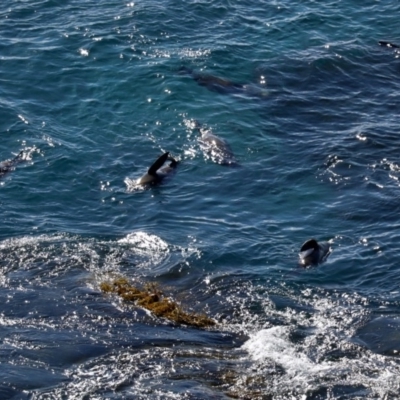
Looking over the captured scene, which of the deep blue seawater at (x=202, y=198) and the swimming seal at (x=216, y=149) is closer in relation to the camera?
the deep blue seawater at (x=202, y=198)

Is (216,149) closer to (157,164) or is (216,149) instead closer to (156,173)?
(156,173)

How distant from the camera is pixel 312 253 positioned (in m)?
18.8

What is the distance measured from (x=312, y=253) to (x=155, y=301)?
146 inches

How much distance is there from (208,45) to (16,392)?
16.2 m

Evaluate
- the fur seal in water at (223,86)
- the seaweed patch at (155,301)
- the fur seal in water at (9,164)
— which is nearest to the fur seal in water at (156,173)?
the fur seal in water at (9,164)

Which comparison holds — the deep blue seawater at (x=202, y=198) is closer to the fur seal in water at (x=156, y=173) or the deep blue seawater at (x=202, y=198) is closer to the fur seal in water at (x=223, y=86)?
the fur seal in water at (x=223, y=86)

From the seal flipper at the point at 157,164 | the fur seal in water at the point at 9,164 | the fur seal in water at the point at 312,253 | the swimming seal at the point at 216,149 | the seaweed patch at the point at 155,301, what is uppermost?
the fur seal in water at the point at 9,164

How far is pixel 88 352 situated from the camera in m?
15.3

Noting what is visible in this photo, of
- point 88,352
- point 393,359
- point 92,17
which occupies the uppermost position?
point 92,17

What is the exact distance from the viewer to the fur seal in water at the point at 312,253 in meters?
18.6

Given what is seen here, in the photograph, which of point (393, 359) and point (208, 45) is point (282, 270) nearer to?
point (393, 359)

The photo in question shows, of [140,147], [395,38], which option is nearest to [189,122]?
[140,147]

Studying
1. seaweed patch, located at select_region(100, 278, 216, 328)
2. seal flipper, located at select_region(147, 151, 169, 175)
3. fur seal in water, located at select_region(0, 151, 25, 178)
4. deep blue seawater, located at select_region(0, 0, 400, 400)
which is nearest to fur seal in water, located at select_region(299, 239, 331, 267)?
deep blue seawater, located at select_region(0, 0, 400, 400)

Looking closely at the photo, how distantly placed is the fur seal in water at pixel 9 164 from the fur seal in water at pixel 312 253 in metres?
7.82
